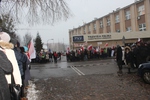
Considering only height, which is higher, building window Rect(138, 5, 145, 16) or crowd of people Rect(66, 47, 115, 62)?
building window Rect(138, 5, 145, 16)

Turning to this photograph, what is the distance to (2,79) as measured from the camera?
231 cm

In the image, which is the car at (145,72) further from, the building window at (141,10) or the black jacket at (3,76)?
the building window at (141,10)

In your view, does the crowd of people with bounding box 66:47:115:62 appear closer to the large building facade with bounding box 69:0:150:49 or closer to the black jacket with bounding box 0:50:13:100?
the large building facade with bounding box 69:0:150:49

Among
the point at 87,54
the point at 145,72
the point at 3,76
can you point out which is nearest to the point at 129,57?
the point at 145,72

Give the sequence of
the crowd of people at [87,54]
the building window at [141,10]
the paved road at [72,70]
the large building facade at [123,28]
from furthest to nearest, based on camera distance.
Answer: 1. the building window at [141,10]
2. the large building facade at [123,28]
3. the crowd of people at [87,54]
4. the paved road at [72,70]

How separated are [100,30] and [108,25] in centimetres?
439

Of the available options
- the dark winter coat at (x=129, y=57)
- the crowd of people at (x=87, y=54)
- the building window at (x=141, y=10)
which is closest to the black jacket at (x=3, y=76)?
the dark winter coat at (x=129, y=57)

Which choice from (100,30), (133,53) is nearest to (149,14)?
(100,30)

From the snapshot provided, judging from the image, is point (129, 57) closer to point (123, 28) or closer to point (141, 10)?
point (141, 10)

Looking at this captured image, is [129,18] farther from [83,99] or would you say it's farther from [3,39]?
[3,39]

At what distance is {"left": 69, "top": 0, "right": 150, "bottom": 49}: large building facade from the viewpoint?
32.7 meters

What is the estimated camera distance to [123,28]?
40.9 m

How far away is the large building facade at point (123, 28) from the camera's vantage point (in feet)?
107

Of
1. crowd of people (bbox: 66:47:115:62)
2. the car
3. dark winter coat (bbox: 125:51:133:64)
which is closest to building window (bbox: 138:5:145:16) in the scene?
crowd of people (bbox: 66:47:115:62)
